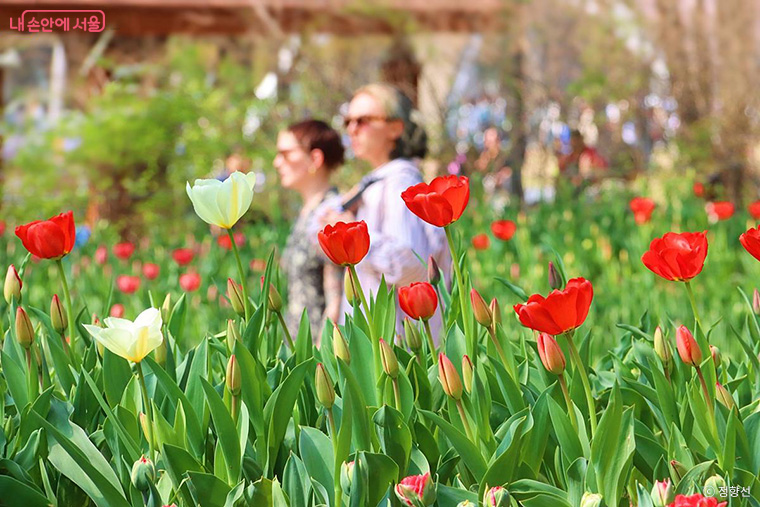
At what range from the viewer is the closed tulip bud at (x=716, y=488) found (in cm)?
119

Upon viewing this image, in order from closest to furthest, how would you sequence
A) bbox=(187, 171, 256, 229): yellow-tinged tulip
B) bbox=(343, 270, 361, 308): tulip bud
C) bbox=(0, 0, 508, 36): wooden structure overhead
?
bbox=(187, 171, 256, 229): yellow-tinged tulip → bbox=(343, 270, 361, 308): tulip bud → bbox=(0, 0, 508, 36): wooden structure overhead

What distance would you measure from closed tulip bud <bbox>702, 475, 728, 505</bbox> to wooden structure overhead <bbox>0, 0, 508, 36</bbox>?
28.1 feet

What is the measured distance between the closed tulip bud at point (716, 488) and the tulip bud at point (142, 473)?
0.67 meters

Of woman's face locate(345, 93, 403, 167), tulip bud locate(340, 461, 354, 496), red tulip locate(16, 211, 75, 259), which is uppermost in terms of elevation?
red tulip locate(16, 211, 75, 259)

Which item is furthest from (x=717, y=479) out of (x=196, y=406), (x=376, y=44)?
(x=376, y=44)

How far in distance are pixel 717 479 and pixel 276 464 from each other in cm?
58

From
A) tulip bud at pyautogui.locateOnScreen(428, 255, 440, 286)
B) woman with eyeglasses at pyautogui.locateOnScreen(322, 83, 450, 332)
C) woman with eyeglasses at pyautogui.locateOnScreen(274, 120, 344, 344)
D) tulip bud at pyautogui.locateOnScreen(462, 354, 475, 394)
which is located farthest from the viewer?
woman with eyeglasses at pyautogui.locateOnScreen(274, 120, 344, 344)

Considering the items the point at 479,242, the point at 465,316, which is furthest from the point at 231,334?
the point at 479,242

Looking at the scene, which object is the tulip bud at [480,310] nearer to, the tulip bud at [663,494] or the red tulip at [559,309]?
the red tulip at [559,309]

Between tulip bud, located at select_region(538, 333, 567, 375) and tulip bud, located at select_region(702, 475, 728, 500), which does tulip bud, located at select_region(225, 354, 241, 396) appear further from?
tulip bud, located at select_region(702, 475, 728, 500)

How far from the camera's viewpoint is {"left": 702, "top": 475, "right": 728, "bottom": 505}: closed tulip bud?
46.9 inches

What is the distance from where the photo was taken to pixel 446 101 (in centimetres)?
854

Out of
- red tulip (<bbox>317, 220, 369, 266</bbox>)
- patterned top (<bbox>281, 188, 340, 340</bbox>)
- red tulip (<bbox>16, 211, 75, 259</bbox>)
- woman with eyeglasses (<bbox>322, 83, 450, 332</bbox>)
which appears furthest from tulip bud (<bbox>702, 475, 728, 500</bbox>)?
patterned top (<bbox>281, 188, 340, 340</bbox>)

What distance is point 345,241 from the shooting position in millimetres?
1441
